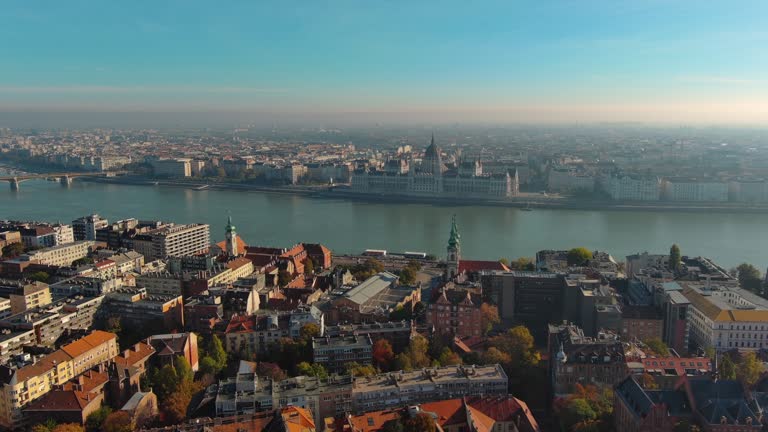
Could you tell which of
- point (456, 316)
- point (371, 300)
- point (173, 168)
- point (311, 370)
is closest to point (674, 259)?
point (456, 316)

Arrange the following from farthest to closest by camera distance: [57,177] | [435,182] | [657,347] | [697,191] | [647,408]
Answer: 1. [57,177]
2. [435,182]
3. [697,191]
4. [657,347]
5. [647,408]

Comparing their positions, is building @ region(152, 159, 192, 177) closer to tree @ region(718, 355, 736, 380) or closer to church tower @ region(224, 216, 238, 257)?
church tower @ region(224, 216, 238, 257)

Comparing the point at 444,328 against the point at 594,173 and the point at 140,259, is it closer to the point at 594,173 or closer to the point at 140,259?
the point at 140,259

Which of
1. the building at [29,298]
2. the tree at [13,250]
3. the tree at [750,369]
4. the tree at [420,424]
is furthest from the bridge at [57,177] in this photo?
the tree at [750,369]

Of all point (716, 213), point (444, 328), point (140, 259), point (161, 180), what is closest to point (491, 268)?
point (444, 328)

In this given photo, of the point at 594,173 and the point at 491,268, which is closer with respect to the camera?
the point at 491,268

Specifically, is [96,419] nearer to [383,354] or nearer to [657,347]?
[383,354]
